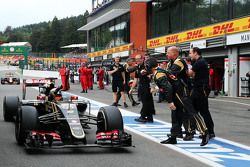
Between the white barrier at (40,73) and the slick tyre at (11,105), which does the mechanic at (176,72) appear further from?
the white barrier at (40,73)

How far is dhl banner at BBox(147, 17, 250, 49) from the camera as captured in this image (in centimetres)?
2356

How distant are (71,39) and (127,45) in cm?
10619

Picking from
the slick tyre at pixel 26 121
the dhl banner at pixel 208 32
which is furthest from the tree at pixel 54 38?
the slick tyre at pixel 26 121

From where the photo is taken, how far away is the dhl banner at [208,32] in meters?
23.6

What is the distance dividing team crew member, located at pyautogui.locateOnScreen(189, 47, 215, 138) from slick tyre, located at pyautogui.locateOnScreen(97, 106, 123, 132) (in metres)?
1.79

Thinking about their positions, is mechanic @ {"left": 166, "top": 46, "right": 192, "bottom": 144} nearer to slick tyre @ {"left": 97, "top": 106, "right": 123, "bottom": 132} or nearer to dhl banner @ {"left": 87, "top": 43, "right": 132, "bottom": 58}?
slick tyre @ {"left": 97, "top": 106, "right": 123, "bottom": 132}

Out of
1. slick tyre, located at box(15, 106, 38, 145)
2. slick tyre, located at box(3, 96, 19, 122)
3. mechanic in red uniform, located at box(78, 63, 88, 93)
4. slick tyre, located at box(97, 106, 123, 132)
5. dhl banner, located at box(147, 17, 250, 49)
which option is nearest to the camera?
slick tyre, located at box(15, 106, 38, 145)

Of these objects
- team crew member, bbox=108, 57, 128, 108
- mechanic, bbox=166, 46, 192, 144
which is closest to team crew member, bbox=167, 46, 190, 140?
mechanic, bbox=166, 46, 192, 144

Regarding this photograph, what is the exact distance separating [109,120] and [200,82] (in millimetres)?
2146

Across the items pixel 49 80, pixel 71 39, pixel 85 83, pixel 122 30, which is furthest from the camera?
pixel 71 39

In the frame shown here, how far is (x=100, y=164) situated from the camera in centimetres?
668

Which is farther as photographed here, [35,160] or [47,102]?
[47,102]

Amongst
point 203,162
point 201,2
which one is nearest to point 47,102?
point 203,162

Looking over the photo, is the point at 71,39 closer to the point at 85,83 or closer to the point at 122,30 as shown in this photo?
the point at 122,30
